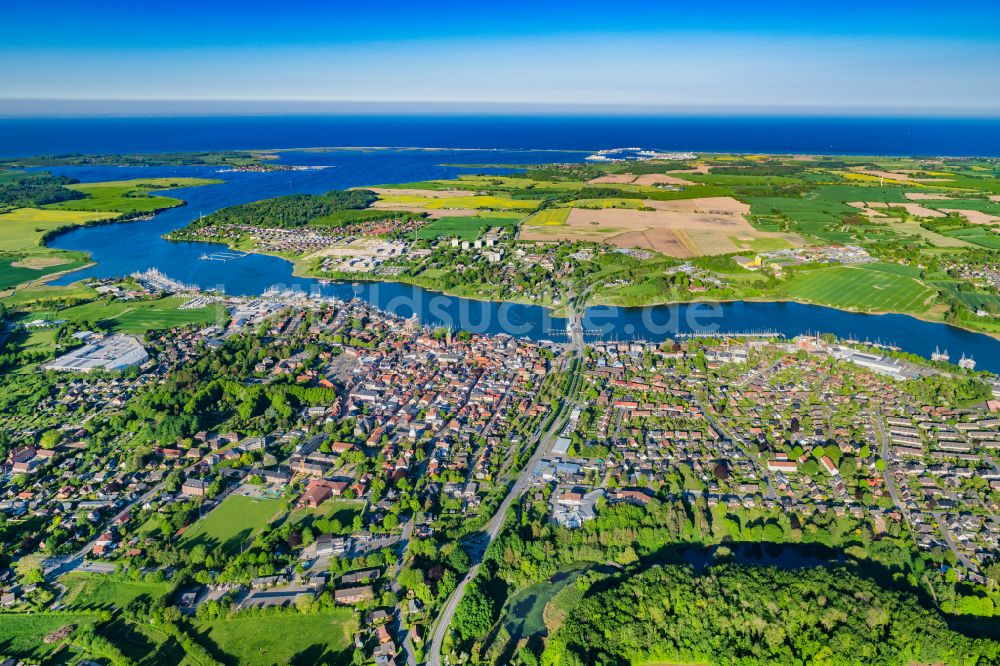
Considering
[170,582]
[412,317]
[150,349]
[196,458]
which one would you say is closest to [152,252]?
[150,349]

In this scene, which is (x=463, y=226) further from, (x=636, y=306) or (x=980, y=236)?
(x=980, y=236)

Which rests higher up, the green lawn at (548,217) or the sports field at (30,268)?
the green lawn at (548,217)

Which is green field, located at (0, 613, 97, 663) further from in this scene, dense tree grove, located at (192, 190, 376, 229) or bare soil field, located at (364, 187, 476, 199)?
bare soil field, located at (364, 187, 476, 199)

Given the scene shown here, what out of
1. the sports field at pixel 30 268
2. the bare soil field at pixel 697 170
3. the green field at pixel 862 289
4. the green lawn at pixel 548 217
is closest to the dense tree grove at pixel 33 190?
the sports field at pixel 30 268

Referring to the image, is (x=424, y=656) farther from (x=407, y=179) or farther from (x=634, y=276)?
(x=407, y=179)

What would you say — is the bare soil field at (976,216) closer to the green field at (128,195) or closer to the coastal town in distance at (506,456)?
the coastal town in distance at (506,456)

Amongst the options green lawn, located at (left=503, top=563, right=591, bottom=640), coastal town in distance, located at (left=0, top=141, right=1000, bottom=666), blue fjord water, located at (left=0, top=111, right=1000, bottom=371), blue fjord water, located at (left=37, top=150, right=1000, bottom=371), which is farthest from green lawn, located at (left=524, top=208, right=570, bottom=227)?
green lawn, located at (left=503, top=563, right=591, bottom=640)

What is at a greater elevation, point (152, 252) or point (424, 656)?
point (152, 252)
